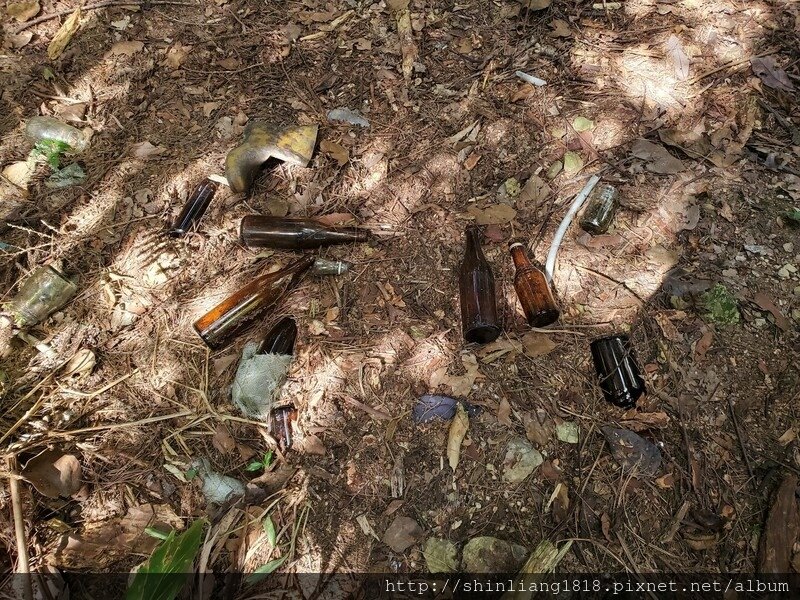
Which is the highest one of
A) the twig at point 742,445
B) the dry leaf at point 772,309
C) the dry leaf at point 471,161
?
the dry leaf at point 471,161

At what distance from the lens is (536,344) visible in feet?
7.86

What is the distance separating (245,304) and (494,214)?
145 cm

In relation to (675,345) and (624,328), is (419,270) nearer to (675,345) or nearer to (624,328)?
(624,328)

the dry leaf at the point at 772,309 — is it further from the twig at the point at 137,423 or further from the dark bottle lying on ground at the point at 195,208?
the dark bottle lying on ground at the point at 195,208

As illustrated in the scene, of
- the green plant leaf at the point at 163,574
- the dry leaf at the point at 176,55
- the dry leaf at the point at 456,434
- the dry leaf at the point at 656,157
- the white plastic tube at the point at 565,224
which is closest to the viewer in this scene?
the green plant leaf at the point at 163,574

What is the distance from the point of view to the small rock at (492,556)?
78.1 inches

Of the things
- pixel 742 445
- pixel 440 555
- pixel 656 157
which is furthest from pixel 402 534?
pixel 656 157

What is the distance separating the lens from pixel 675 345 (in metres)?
2.37

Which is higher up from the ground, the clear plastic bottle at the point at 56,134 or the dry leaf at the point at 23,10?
the dry leaf at the point at 23,10

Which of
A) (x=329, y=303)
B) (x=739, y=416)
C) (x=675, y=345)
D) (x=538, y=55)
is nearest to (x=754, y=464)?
(x=739, y=416)

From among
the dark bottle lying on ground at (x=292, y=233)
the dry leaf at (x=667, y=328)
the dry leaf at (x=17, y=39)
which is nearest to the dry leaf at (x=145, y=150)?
the dark bottle lying on ground at (x=292, y=233)

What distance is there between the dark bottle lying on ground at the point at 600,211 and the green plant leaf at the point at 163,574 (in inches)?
Answer: 95.0

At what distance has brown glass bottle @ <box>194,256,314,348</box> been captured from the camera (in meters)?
2.50

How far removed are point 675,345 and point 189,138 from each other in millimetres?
3080
